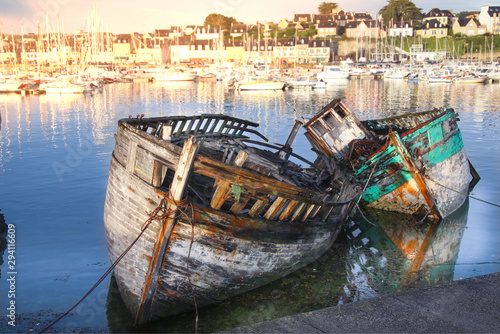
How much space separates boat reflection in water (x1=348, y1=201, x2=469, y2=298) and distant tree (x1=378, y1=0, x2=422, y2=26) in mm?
138387

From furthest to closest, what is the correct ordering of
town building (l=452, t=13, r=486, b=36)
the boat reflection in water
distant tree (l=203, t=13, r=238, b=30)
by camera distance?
distant tree (l=203, t=13, r=238, b=30) < town building (l=452, t=13, r=486, b=36) < the boat reflection in water

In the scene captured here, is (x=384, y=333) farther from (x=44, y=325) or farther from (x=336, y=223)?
(x=44, y=325)

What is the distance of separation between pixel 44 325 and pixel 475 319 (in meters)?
6.63

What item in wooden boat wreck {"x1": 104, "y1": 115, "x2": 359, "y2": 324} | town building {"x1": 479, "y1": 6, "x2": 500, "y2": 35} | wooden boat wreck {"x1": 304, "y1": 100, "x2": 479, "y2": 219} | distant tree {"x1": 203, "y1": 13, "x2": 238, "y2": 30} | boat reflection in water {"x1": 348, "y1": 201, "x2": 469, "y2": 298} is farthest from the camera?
distant tree {"x1": 203, "y1": 13, "x2": 238, "y2": 30}

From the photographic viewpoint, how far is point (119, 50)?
511 ft

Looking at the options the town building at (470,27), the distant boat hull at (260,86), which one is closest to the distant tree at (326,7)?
the town building at (470,27)

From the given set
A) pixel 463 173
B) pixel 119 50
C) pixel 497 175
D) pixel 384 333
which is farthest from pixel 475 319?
pixel 119 50

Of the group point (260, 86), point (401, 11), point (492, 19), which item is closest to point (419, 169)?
point (260, 86)

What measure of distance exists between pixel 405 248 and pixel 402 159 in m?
2.33

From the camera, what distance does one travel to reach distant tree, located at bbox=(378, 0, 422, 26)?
140 meters

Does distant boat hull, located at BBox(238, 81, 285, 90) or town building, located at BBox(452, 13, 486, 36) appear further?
town building, located at BBox(452, 13, 486, 36)

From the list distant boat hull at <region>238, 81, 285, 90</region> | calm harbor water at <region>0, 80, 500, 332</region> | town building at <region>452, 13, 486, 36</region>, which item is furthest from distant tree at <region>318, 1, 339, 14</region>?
calm harbor water at <region>0, 80, 500, 332</region>

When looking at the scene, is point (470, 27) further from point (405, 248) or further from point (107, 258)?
point (107, 258)

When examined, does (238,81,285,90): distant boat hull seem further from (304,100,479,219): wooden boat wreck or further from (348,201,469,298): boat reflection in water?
(348,201,469,298): boat reflection in water
